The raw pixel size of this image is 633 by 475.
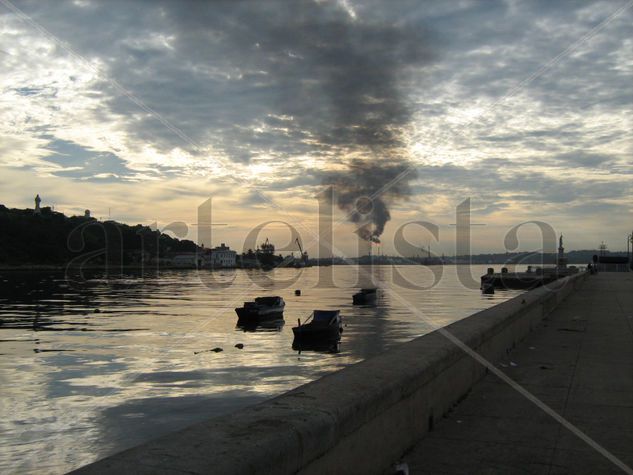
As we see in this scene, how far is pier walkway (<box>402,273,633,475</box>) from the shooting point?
5285 millimetres

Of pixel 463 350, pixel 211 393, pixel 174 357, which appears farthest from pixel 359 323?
pixel 463 350

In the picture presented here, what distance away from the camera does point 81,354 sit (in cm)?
3469

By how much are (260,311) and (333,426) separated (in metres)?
51.5

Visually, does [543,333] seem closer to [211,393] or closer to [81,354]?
[211,393]

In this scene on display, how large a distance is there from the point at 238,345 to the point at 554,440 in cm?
3313

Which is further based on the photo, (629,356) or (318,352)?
(318,352)

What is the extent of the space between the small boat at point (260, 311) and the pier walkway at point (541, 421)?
144 ft

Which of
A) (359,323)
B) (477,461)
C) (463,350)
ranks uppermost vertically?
(463,350)

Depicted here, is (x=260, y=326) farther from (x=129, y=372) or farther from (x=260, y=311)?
(x=129, y=372)

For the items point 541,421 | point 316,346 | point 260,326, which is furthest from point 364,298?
point 541,421

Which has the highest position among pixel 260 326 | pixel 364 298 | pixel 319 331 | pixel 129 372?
pixel 319 331

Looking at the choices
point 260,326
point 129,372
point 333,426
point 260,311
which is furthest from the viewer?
point 260,311

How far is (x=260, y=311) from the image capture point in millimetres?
54938

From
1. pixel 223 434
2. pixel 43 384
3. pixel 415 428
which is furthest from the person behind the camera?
pixel 43 384
